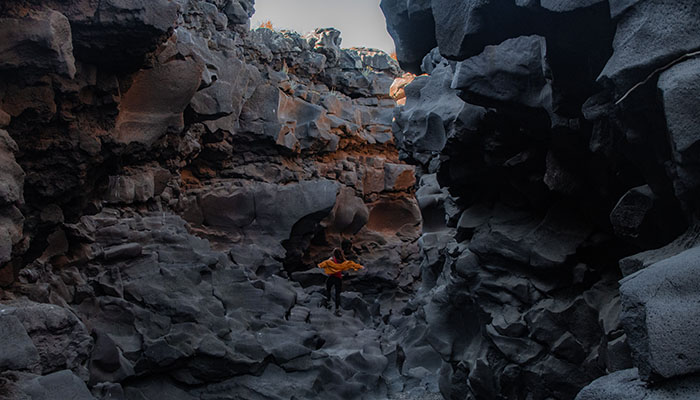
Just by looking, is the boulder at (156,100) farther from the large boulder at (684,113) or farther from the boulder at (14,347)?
the large boulder at (684,113)

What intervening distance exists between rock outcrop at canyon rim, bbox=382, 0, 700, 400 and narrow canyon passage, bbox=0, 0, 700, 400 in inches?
0.6

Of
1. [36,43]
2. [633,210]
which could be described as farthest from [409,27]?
[36,43]

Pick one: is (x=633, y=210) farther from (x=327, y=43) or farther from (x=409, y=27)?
(x=327, y=43)

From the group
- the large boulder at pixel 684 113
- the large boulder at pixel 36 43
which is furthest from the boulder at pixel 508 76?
the large boulder at pixel 36 43

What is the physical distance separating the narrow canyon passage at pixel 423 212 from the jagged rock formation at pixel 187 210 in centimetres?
3

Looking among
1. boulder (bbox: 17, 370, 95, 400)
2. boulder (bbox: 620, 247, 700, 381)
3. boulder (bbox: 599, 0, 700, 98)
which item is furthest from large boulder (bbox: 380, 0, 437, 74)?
boulder (bbox: 17, 370, 95, 400)

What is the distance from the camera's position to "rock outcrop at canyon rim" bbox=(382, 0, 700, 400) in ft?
7.49

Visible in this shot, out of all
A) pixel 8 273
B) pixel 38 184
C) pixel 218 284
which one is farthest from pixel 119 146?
pixel 218 284

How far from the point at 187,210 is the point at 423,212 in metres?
4.05

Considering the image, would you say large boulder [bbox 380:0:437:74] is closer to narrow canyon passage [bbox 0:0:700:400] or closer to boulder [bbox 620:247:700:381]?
narrow canyon passage [bbox 0:0:700:400]

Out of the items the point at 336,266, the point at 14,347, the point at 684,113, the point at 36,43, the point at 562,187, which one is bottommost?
the point at 14,347

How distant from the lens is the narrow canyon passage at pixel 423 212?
268cm

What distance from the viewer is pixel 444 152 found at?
635 cm

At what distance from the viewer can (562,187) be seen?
4.66m
